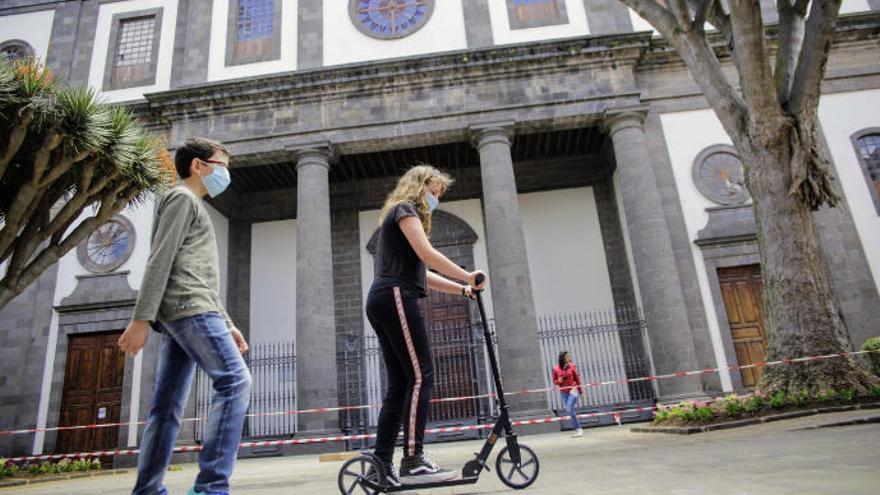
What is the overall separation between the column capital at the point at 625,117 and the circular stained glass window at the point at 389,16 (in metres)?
5.89

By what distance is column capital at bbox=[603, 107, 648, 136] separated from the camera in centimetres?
1387

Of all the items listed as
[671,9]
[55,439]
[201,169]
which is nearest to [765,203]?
[671,9]

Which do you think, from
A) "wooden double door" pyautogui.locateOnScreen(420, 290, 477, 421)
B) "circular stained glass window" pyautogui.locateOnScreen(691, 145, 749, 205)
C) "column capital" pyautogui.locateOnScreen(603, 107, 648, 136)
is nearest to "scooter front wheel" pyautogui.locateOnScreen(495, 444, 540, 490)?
"wooden double door" pyautogui.locateOnScreen(420, 290, 477, 421)

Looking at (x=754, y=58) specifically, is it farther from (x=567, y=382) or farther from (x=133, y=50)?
(x=133, y=50)

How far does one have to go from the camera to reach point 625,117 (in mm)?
13898

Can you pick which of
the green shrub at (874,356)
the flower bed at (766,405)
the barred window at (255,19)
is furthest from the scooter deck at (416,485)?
the barred window at (255,19)

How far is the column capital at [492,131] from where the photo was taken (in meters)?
13.9

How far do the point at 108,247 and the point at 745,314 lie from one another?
640 inches

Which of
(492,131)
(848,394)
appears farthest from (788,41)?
(492,131)

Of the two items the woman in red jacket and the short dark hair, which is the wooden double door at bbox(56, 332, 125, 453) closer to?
the woman in red jacket

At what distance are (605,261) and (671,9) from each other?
856 centimetres

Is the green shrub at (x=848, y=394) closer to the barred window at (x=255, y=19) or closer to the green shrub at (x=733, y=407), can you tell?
the green shrub at (x=733, y=407)

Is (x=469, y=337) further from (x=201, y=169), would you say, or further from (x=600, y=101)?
(x=201, y=169)

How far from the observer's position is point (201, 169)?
10.2ft
